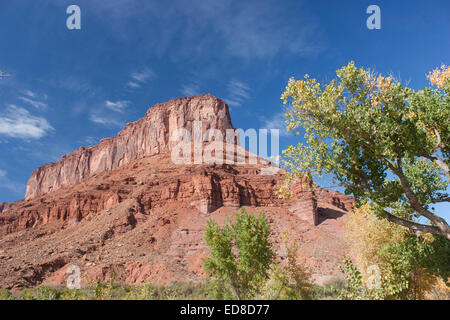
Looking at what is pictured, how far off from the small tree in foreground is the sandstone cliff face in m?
92.5

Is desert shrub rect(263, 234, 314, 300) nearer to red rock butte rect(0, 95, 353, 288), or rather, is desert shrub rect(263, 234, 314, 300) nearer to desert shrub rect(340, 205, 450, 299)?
desert shrub rect(340, 205, 450, 299)

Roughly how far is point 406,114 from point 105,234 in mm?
59463

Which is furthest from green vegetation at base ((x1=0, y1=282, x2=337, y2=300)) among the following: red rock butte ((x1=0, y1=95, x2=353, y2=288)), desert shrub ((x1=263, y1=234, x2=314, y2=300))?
red rock butte ((x1=0, y1=95, x2=353, y2=288))

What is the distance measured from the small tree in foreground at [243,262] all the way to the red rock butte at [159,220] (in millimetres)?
10867

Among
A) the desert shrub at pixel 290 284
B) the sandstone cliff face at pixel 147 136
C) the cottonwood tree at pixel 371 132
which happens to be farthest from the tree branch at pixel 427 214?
the sandstone cliff face at pixel 147 136

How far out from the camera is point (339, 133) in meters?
11.8

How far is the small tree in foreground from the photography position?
1747cm

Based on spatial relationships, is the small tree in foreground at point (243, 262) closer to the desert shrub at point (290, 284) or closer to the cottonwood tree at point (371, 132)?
the desert shrub at point (290, 284)

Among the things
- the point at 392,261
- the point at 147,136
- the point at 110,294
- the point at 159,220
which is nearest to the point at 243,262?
the point at 392,261

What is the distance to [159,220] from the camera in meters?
64.4

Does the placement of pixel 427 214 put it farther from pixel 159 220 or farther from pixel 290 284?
pixel 159 220

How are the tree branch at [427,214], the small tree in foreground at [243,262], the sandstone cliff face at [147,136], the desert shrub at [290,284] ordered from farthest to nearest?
the sandstone cliff face at [147,136] < the desert shrub at [290,284] < the small tree in foreground at [243,262] < the tree branch at [427,214]

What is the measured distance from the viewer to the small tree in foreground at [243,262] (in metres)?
17.5
